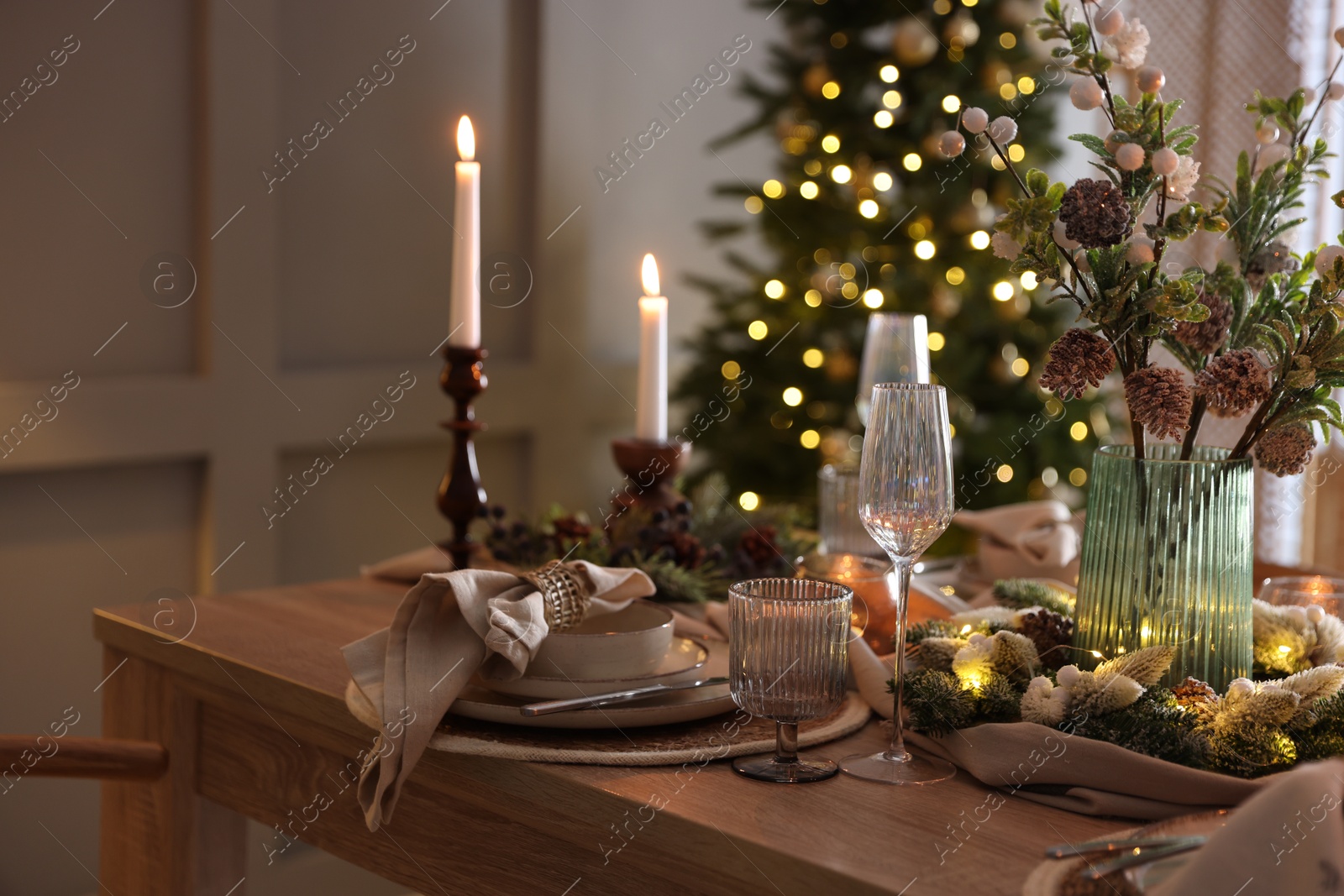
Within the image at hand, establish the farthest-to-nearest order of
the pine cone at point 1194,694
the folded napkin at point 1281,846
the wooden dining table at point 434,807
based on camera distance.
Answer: the pine cone at point 1194,694
the wooden dining table at point 434,807
the folded napkin at point 1281,846

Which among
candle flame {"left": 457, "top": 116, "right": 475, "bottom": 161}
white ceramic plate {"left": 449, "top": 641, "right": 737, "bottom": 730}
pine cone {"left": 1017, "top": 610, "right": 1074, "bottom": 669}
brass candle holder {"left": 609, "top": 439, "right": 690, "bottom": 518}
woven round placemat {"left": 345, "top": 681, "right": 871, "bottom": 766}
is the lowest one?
woven round placemat {"left": 345, "top": 681, "right": 871, "bottom": 766}

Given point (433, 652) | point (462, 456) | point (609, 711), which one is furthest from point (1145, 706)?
point (462, 456)

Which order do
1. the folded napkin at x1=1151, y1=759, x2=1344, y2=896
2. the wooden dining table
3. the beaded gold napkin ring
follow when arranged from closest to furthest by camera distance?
the folded napkin at x1=1151, y1=759, x2=1344, y2=896 < the wooden dining table < the beaded gold napkin ring

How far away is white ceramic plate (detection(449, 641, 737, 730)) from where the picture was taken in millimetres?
936

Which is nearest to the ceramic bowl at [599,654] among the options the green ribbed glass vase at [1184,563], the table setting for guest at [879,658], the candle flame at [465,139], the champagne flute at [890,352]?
the table setting for guest at [879,658]

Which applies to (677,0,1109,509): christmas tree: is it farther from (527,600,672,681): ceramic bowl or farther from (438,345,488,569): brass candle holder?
(527,600,672,681): ceramic bowl

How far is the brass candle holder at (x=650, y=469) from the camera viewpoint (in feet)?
4.85

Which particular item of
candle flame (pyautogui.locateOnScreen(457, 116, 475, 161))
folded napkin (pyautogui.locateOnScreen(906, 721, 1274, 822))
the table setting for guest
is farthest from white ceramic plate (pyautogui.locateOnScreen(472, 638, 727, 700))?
candle flame (pyautogui.locateOnScreen(457, 116, 475, 161))

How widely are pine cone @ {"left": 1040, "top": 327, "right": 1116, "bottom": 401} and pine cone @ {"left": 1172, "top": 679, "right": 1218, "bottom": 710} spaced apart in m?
0.22

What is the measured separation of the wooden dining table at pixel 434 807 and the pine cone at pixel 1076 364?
0.97 feet

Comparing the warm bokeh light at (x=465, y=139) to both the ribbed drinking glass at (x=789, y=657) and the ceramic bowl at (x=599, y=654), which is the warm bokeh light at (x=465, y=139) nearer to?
the ceramic bowl at (x=599, y=654)

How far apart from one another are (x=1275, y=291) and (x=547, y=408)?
1.89 meters

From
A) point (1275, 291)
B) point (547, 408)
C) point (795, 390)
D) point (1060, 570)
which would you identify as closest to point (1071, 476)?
point (795, 390)

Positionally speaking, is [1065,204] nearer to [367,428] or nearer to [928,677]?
[928,677]
